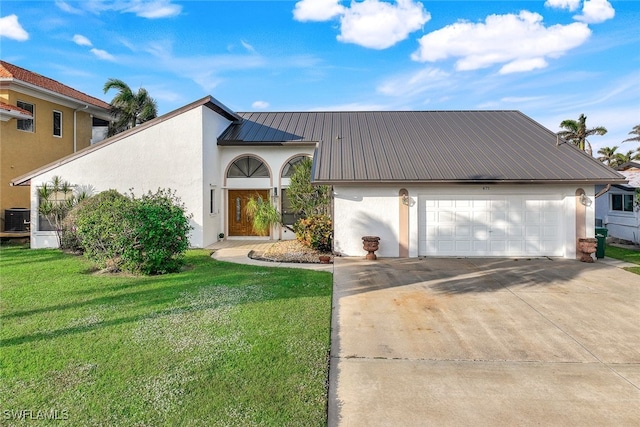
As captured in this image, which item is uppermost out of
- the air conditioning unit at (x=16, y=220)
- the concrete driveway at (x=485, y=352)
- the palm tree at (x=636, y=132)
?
the palm tree at (x=636, y=132)

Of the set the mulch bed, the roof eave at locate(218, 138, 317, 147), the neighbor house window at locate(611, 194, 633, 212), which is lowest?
the mulch bed

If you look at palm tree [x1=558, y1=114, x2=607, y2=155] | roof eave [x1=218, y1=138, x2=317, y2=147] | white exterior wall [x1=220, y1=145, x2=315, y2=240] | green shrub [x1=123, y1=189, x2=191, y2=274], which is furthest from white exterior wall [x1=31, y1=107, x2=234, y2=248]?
palm tree [x1=558, y1=114, x2=607, y2=155]

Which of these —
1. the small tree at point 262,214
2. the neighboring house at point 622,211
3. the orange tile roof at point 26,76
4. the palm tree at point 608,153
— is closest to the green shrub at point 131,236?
the small tree at point 262,214

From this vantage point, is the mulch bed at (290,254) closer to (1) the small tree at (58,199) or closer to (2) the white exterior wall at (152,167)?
(2) the white exterior wall at (152,167)

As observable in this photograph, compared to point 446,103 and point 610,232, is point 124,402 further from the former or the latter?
point 446,103

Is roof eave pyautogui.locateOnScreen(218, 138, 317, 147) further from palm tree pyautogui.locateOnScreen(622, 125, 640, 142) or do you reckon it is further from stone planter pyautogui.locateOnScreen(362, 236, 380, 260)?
palm tree pyautogui.locateOnScreen(622, 125, 640, 142)

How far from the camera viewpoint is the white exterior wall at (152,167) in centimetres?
1330

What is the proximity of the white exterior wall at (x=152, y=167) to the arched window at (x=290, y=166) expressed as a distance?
11.3 ft

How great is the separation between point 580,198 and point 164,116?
1470 cm

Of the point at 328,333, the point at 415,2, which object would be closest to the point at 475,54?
the point at 415,2

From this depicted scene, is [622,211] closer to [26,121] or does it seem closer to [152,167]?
[152,167]

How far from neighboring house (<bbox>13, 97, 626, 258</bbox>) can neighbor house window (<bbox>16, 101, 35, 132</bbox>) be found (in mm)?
3830

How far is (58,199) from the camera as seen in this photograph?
13.6 meters

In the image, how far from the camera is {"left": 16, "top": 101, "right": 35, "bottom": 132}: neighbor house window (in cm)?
1588
